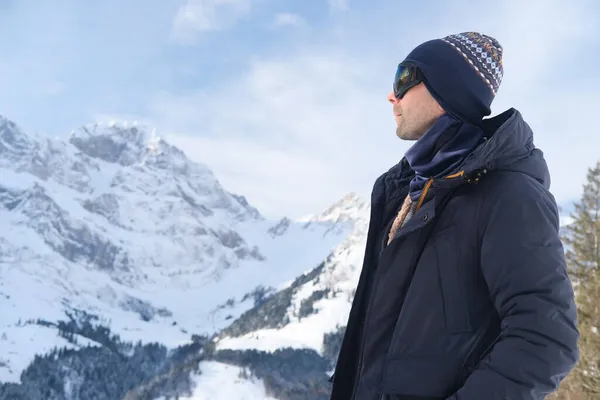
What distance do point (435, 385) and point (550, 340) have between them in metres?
0.51

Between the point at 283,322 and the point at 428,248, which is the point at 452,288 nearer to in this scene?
the point at 428,248

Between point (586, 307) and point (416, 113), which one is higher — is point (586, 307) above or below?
below

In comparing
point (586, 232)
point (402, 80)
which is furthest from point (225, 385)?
point (402, 80)

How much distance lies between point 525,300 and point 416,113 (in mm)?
1133

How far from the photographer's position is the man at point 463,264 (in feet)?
6.87

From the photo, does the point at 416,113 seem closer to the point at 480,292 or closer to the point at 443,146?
the point at 443,146

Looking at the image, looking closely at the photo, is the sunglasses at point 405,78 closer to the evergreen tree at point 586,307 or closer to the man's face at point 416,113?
the man's face at point 416,113

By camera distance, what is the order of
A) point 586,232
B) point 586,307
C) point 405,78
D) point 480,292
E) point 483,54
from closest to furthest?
point 480,292
point 483,54
point 405,78
point 586,307
point 586,232

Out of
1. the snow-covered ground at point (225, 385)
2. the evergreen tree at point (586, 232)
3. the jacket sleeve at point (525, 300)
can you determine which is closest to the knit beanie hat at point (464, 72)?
the jacket sleeve at point (525, 300)

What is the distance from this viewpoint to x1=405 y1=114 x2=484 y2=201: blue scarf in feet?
8.45

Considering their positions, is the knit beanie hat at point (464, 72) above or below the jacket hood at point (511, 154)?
above

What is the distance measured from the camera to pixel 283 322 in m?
192

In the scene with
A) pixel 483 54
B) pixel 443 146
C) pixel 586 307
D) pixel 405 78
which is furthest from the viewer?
pixel 586 307

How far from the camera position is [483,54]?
274 cm
